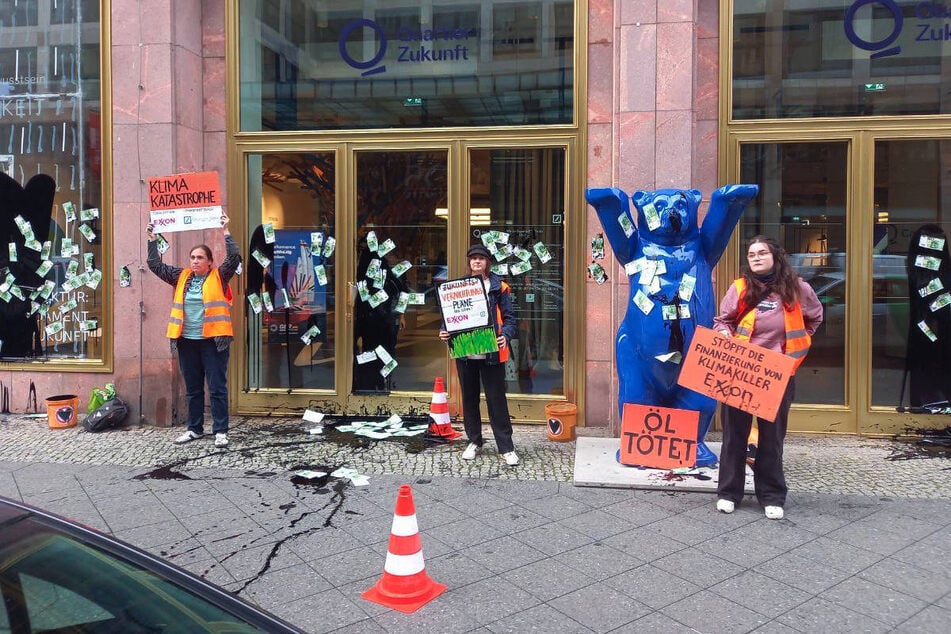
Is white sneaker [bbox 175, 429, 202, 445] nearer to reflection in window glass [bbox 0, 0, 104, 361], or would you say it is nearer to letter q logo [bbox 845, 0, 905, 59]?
reflection in window glass [bbox 0, 0, 104, 361]

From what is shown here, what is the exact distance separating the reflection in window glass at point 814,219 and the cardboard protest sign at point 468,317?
2838 millimetres

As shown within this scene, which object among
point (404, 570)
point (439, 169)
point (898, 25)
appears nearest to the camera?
point (404, 570)

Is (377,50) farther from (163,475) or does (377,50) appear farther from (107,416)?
(163,475)

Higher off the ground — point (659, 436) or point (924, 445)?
point (659, 436)

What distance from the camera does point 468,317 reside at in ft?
20.3

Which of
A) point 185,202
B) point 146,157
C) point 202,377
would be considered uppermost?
point 146,157

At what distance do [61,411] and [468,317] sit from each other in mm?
4333

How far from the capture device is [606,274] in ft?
23.7

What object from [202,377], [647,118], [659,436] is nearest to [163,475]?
[202,377]

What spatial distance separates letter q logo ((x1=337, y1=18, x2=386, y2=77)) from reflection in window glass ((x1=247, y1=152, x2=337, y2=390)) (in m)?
1.01

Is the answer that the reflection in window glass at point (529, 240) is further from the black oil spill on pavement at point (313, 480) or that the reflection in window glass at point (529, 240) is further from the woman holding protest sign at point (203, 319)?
the woman holding protest sign at point (203, 319)

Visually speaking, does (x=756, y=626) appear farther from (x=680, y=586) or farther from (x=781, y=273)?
(x=781, y=273)

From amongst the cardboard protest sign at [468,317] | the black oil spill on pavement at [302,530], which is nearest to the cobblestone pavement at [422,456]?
the black oil spill on pavement at [302,530]

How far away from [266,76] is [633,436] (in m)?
5.41
